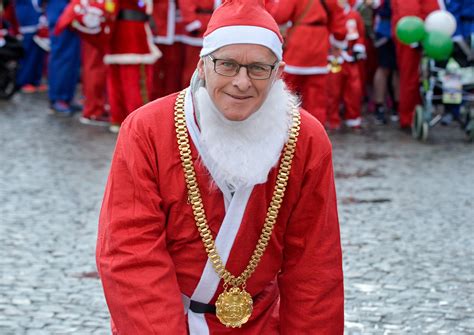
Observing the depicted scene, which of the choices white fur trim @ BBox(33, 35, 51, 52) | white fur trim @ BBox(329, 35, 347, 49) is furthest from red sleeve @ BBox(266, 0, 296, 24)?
white fur trim @ BBox(33, 35, 51, 52)

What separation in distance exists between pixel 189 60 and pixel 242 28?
931cm

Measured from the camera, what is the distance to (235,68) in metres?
3.11

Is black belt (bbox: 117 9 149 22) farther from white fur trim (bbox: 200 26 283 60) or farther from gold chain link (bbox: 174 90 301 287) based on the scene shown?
white fur trim (bbox: 200 26 283 60)

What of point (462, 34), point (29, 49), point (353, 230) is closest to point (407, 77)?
point (462, 34)

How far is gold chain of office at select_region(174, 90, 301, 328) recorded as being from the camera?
3.23m

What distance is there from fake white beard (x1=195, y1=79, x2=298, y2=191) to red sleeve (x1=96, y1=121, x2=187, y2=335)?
0.19 metres

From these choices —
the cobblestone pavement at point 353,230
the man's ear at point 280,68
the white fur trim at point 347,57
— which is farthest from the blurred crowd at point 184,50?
the man's ear at point 280,68

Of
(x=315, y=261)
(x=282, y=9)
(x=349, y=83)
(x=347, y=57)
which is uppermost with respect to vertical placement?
(x=315, y=261)

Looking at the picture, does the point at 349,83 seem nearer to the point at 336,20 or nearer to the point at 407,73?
the point at 407,73

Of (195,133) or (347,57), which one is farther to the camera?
(347,57)

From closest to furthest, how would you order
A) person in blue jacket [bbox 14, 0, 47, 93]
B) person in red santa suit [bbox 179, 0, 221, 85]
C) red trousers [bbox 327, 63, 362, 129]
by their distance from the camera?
1. person in red santa suit [bbox 179, 0, 221, 85]
2. red trousers [bbox 327, 63, 362, 129]
3. person in blue jacket [bbox 14, 0, 47, 93]

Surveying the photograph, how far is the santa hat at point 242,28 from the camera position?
310 cm

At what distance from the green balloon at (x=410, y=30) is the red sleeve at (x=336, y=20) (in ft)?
2.18

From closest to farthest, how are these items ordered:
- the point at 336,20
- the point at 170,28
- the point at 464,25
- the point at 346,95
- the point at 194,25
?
the point at 336,20
the point at 464,25
the point at 194,25
the point at 170,28
the point at 346,95
